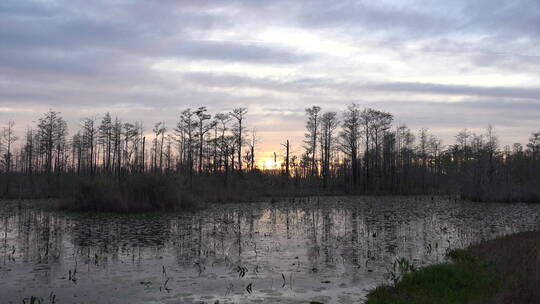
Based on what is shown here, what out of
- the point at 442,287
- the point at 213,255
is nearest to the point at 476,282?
the point at 442,287

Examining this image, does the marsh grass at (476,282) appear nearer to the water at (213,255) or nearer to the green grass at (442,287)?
the green grass at (442,287)

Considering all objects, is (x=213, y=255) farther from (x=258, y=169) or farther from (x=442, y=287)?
(x=258, y=169)

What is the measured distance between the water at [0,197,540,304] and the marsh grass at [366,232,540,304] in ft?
2.72

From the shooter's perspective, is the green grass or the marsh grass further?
the green grass

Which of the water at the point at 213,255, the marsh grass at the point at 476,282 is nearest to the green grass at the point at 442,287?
the marsh grass at the point at 476,282

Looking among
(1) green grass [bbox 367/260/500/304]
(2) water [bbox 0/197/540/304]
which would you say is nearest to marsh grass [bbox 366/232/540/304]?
(1) green grass [bbox 367/260/500/304]

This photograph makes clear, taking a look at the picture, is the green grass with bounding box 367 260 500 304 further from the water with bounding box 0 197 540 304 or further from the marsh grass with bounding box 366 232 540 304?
the water with bounding box 0 197 540 304

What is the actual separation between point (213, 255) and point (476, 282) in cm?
746

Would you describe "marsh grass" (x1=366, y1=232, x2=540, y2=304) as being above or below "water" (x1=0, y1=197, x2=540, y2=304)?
above

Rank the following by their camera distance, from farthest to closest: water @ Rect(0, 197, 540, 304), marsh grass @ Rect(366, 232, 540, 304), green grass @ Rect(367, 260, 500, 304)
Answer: water @ Rect(0, 197, 540, 304)
green grass @ Rect(367, 260, 500, 304)
marsh grass @ Rect(366, 232, 540, 304)

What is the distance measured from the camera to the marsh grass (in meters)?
7.70

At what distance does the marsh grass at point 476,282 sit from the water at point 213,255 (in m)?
0.83

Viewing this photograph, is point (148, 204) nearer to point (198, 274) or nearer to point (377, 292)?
point (198, 274)

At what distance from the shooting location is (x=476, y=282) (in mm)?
8977
